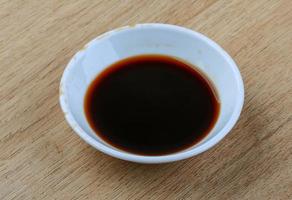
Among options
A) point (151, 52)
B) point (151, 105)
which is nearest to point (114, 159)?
point (151, 105)

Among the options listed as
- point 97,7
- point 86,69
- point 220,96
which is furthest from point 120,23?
point 220,96

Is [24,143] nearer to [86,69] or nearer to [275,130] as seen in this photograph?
[86,69]

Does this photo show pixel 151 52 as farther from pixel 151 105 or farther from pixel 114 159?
pixel 114 159
